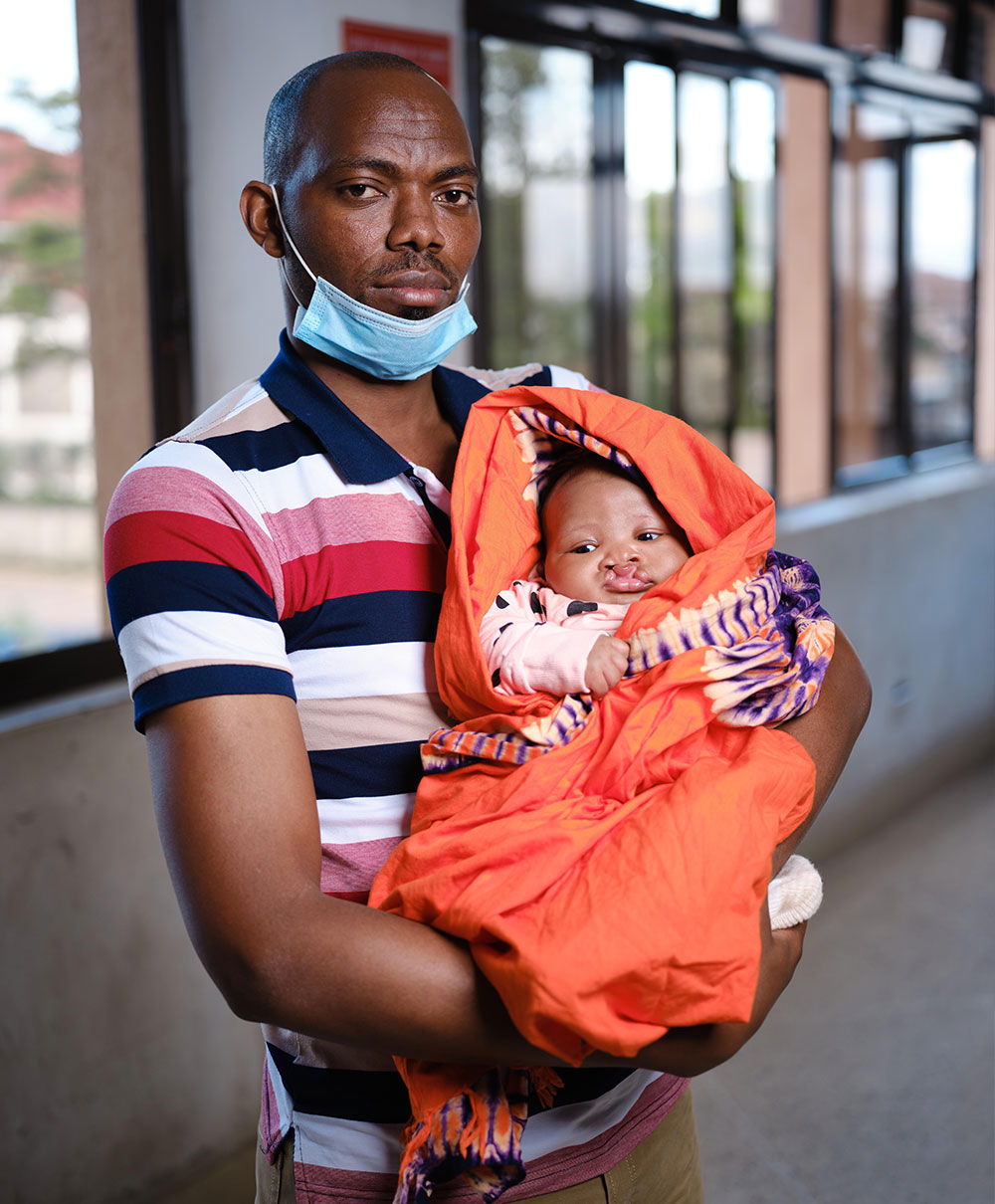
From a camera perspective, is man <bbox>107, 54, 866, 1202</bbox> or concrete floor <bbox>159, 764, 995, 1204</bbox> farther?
concrete floor <bbox>159, 764, 995, 1204</bbox>

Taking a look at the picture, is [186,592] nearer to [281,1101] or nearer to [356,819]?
[356,819]

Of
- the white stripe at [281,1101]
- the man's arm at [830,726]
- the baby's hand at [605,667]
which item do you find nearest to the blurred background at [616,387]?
the white stripe at [281,1101]

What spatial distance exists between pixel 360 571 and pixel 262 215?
38 cm

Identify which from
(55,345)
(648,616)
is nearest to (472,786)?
(648,616)

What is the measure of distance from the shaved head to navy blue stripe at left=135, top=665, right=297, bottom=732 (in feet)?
1.66

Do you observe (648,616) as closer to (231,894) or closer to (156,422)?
(231,894)

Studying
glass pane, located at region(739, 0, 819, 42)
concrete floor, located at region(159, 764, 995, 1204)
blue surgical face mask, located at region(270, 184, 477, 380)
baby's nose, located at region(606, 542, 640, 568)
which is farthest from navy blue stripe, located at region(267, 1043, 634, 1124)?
glass pane, located at region(739, 0, 819, 42)

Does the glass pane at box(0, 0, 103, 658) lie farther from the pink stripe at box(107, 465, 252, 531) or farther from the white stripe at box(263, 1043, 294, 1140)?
the pink stripe at box(107, 465, 252, 531)

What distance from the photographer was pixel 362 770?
1013 mm

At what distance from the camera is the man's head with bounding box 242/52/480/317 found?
1027 millimetres

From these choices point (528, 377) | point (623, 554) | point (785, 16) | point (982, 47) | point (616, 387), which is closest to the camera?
point (623, 554)

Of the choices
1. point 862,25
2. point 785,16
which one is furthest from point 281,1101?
point 862,25

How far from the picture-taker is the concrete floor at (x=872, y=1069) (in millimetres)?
2482

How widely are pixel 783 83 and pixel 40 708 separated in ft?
10.9
